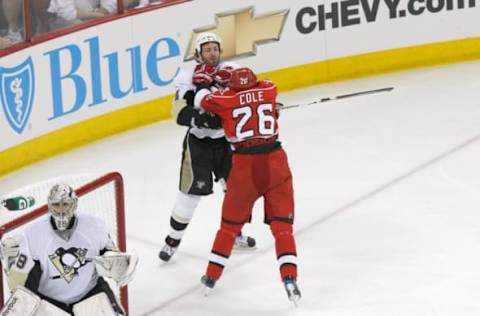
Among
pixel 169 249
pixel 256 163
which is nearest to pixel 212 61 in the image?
pixel 256 163

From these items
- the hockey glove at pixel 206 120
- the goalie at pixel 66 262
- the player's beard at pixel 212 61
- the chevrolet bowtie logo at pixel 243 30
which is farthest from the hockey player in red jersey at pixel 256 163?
the chevrolet bowtie logo at pixel 243 30

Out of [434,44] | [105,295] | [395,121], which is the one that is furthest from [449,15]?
[105,295]

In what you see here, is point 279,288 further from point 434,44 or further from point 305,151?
point 434,44

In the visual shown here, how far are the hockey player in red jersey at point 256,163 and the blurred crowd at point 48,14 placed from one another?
2278mm

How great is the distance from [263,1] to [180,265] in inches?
123

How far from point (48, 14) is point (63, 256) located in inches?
141

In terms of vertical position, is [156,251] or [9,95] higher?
[9,95]

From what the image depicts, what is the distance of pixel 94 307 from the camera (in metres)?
5.41

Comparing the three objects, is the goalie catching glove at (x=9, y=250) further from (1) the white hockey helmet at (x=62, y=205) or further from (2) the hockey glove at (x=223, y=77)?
(2) the hockey glove at (x=223, y=77)

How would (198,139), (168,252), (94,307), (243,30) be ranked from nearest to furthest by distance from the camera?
1. (94,307)
2. (198,139)
3. (168,252)
4. (243,30)

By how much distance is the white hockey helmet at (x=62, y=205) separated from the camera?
17.7 feet

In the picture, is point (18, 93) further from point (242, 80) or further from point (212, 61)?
point (242, 80)

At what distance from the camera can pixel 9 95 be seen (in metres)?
8.47

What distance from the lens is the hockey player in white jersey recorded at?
22.6 ft
